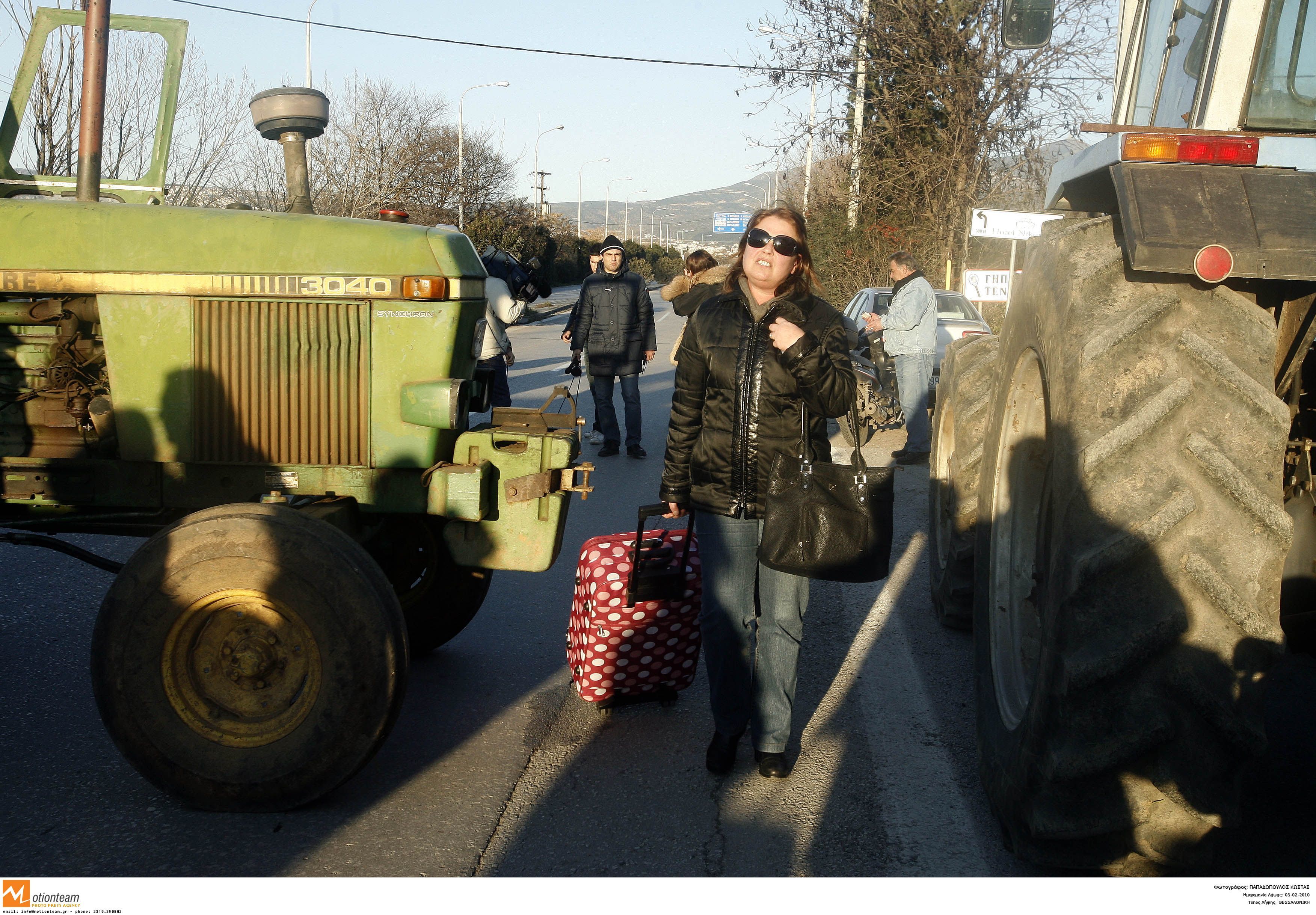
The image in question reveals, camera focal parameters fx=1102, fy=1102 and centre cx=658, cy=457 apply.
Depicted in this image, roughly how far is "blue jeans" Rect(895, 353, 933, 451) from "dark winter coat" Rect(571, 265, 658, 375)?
8.19ft

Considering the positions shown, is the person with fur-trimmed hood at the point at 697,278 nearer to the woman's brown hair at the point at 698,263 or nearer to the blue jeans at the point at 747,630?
the woman's brown hair at the point at 698,263

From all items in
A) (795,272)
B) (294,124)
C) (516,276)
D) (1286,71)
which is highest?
(1286,71)

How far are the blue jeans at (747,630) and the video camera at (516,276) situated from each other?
16.6 feet

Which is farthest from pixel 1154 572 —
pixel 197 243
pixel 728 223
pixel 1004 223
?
pixel 728 223

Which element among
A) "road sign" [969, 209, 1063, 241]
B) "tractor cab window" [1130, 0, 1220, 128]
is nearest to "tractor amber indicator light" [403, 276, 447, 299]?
"tractor cab window" [1130, 0, 1220, 128]

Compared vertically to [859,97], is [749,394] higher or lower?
lower

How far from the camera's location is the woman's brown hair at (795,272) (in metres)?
3.69

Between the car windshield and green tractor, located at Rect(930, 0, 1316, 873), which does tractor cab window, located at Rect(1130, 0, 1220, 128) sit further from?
the car windshield

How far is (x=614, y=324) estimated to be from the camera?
→ 10266 millimetres

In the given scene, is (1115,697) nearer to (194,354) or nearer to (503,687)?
(503,687)

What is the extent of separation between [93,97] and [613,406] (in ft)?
21.8

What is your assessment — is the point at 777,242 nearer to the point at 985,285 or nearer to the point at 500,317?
the point at 500,317

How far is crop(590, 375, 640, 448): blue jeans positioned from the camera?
33.6 ft

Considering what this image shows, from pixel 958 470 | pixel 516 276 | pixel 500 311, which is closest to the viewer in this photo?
pixel 958 470
